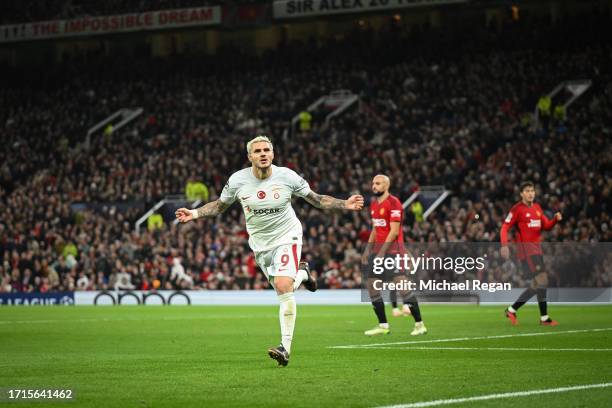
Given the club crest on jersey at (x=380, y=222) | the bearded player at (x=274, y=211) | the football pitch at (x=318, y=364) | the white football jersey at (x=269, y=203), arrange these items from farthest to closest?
the club crest on jersey at (x=380, y=222)
the white football jersey at (x=269, y=203)
the bearded player at (x=274, y=211)
the football pitch at (x=318, y=364)

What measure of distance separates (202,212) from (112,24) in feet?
144

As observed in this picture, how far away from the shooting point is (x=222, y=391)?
32.5 ft

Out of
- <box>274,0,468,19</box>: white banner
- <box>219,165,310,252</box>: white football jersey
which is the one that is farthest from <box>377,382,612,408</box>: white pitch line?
<box>274,0,468,19</box>: white banner

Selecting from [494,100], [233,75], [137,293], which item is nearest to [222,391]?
[137,293]

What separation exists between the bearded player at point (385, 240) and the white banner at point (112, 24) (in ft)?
116

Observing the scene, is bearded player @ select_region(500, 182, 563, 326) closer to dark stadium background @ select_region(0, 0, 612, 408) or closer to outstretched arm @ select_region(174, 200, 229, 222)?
dark stadium background @ select_region(0, 0, 612, 408)

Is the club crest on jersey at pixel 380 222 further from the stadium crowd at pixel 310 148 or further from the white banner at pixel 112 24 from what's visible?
the white banner at pixel 112 24

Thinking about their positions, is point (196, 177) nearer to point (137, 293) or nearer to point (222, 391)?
point (137, 293)

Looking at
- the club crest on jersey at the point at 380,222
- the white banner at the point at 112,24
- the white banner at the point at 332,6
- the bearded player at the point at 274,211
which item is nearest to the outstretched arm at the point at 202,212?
the bearded player at the point at 274,211

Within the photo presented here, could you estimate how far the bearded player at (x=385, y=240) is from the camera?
1755 cm

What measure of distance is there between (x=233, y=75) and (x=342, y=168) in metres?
13.7

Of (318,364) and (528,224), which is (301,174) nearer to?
(528,224)

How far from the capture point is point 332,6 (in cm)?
4969

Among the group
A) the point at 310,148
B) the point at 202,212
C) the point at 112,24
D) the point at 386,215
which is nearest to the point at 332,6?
the point at 310,148
